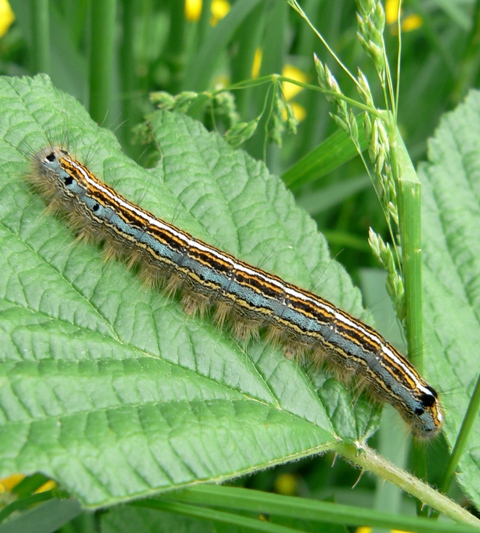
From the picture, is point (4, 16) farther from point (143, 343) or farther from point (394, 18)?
point (143, 343)

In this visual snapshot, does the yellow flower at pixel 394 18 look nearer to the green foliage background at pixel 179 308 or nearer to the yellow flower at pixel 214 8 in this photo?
the green foliage background at pixel 179 308

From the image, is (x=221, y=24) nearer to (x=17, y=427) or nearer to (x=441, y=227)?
(x=441, y=227)

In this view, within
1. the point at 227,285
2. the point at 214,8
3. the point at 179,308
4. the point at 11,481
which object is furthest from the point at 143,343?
the point at 214,8

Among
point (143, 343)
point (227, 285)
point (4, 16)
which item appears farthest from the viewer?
point (4, 16)

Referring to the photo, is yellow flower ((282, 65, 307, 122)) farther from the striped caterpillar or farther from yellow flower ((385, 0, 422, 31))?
the striped caterpillar

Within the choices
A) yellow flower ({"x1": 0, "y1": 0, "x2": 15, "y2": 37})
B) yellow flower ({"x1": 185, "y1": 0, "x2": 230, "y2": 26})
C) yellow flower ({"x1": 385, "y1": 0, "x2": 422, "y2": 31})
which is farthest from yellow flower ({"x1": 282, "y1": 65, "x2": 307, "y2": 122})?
yellow flower ({"x1": 0, "y1": 0, "x2": 15, "y2": 37})

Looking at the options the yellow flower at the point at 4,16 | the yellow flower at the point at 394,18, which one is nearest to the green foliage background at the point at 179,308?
the yellow flower at the point at 4,16
